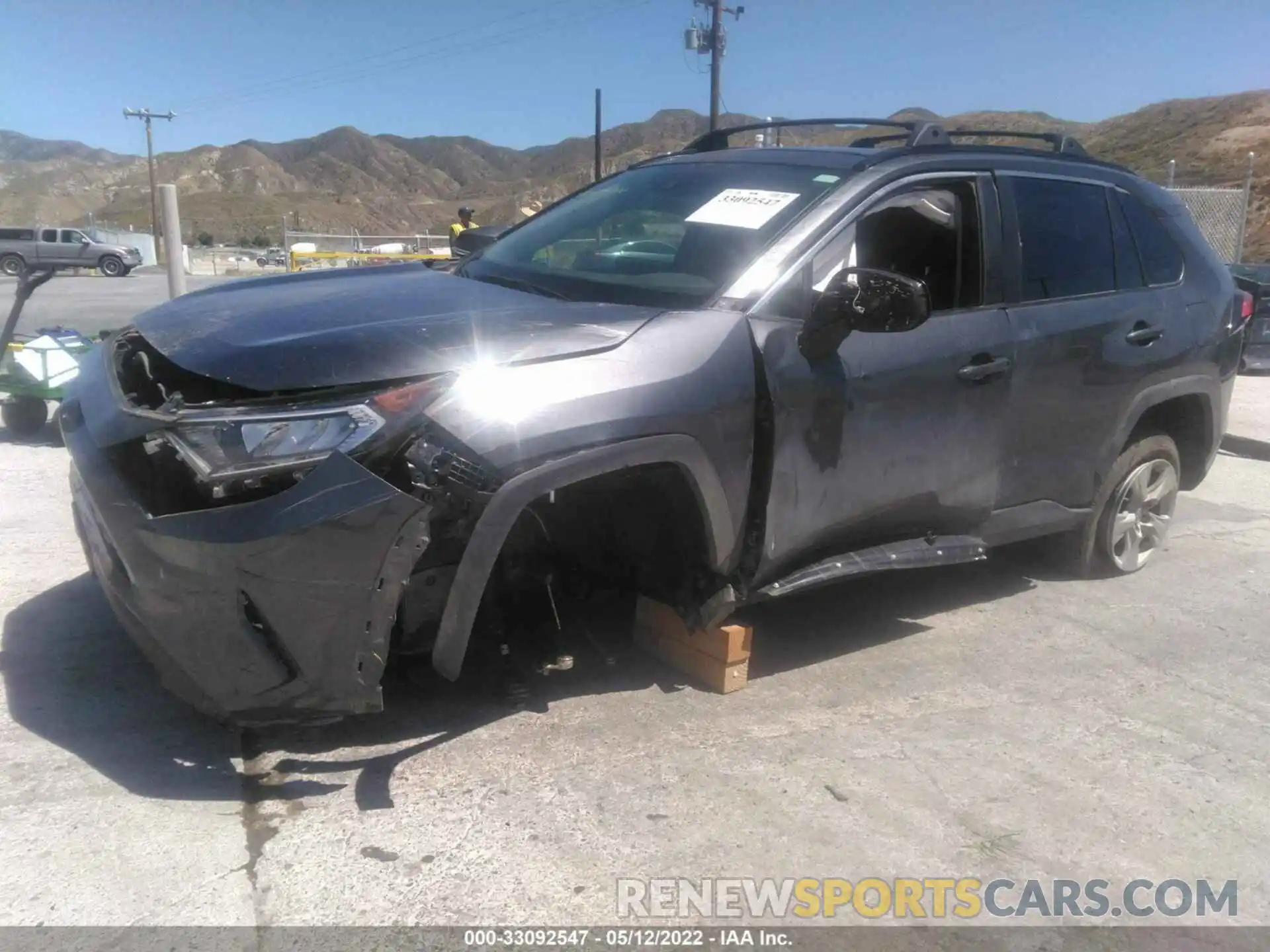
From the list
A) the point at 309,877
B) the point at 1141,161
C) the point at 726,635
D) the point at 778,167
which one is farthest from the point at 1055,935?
the point at 1141,161

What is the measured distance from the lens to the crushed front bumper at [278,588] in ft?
8.29

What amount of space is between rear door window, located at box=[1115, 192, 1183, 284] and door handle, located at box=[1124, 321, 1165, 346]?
0.25m

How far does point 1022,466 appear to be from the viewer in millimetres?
4113

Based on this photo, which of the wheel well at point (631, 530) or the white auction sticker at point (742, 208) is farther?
the white auction sticker at point (742, 208)

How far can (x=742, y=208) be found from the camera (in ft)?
12.0

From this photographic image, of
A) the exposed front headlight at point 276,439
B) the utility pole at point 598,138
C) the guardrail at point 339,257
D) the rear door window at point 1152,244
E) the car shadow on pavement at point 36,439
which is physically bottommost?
the car shadow on pavement at point 36,439

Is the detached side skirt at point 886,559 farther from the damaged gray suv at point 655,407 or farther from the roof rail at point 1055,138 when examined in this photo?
the roof rail at point 1055,138

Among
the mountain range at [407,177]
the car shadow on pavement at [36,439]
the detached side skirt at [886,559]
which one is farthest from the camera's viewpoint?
the mountain range at [407,177]

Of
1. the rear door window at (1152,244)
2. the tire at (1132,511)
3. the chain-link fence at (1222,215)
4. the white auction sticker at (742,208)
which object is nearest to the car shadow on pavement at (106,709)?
the white auction sticker at (742,208)

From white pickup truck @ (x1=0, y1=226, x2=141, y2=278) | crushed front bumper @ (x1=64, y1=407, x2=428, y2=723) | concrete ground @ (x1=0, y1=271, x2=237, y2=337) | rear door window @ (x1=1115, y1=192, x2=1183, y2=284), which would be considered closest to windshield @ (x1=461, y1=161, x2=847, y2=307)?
crushed front bumper @ (x1=64, y1=407, x2=428, y2=723)

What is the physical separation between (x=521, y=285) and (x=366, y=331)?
0.96 meters

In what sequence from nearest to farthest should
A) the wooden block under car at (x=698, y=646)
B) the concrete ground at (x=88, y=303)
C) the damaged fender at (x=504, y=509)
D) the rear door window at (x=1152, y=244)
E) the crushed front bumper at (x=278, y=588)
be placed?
the crushed front bumper at (x=278, y=588) → the damaged fender at (x=504, y=509) → the wooden block under car at (x=698, y=646) → the rear door window at (x=1152, y=244) → the concrete ground at (x=88, y=303)

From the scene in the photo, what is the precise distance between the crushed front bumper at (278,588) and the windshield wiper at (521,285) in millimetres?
1224

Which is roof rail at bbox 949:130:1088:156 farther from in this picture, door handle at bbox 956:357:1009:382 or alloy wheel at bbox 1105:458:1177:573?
alloy wheel at bbox 1105:458:1177:573
